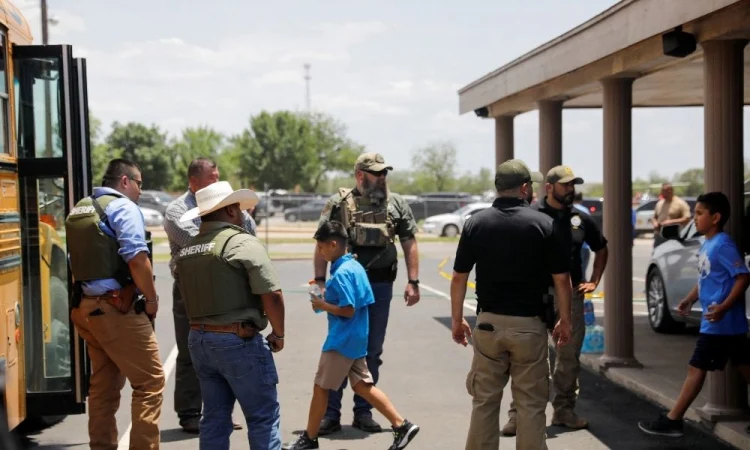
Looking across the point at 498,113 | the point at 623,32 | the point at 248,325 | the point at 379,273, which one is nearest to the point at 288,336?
the point at 498,113

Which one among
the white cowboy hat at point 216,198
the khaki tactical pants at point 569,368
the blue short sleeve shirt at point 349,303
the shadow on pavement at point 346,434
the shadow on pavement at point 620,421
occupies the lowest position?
the shadow on pavement at point 620,421

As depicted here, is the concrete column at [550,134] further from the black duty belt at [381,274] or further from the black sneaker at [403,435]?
the black sneaker at [403,435]

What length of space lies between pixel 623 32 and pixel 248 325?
454 cm

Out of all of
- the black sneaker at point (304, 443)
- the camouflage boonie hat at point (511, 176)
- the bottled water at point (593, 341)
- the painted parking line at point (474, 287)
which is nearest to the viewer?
the camouflage boonie hat at point (511, 176)

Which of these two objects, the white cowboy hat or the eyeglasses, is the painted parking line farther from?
the white cowboy hat

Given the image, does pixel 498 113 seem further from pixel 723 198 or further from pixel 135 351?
pixel 135 351

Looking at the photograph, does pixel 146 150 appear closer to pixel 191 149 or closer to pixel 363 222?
pixel 191 149

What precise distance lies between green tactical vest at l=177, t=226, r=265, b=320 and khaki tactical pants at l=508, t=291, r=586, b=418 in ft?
9.66

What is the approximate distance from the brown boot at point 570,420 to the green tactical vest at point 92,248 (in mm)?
3525

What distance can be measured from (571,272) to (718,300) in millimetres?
1135

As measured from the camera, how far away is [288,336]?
12.2m

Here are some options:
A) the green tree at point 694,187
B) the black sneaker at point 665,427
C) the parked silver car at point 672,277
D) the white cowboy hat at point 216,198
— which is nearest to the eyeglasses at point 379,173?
the white cowboy hat at point 216,198

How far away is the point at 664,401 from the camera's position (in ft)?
26.1

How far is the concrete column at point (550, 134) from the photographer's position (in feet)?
35.5
